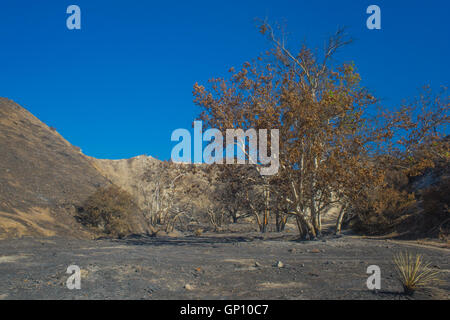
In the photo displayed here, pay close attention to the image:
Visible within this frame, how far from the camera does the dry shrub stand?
2094 centimetres

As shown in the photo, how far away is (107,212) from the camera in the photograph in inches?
837

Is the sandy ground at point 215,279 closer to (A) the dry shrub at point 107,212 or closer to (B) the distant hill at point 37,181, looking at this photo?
(B) the distant hill at point 37,181

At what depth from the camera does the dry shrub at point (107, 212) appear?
20.9 metres

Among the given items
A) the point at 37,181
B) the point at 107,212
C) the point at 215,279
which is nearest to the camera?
the point at 215,279

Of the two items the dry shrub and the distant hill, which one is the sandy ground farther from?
the dry shrub

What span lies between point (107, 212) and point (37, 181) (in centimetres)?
537

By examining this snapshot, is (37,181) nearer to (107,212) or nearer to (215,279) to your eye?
(107,212)

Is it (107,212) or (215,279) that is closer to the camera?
(215,279)

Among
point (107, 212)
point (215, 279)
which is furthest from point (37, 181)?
point (215, 279)

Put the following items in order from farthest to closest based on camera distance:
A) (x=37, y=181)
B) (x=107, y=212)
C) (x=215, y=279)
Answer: (x=37, y=181) < (x=107, y=212) < (x=215, y=279)

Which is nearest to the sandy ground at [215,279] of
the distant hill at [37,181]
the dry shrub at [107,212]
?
the distant hill at [37,181]
